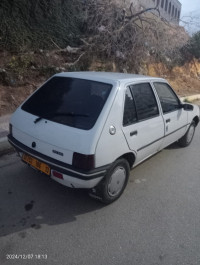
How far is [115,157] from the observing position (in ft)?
9.23

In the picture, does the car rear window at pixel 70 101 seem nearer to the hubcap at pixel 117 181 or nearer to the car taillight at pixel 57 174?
the car taillight at pixel 57 174

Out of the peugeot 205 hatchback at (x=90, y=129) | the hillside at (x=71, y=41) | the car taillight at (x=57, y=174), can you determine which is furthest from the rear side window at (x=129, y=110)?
the hillside at (x=71, y=41)

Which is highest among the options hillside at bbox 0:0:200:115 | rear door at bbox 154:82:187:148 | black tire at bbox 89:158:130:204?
hillside at bbox 0:0:200:115

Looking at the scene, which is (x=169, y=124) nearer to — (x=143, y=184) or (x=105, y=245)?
(x=143, y=184)

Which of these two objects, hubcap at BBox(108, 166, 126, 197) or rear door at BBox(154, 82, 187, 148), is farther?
rear door at BBox(154, 82, 187, 148)

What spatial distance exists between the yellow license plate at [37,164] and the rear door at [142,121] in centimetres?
103

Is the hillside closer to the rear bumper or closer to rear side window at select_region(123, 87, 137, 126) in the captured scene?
the rear bumper

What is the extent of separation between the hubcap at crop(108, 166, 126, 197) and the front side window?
1380 millimetres

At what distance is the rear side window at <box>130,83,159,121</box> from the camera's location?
3.23 m

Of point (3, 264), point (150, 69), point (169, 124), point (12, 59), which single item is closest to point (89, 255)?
Result: point (3, 264)

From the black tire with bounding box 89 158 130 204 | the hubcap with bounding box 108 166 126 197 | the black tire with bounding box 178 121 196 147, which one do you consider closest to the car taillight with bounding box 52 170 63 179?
the black tire with bounding box 89 158 130 204

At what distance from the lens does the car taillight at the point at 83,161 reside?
249cm

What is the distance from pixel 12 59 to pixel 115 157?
521 centimetres

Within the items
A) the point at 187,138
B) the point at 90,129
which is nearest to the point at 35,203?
the point at 90,129
